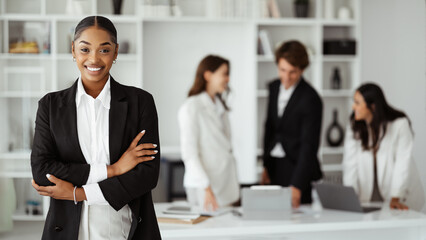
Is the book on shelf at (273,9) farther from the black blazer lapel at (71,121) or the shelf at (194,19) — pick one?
the black blazer lapel at (71,121)

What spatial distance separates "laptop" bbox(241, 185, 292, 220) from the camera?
112 inches

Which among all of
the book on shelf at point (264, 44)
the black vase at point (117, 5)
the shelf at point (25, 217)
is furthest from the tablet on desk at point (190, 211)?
the book on shelf at point (264, 44)

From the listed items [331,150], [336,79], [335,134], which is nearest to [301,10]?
[336,79]

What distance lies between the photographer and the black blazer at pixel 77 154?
164cm

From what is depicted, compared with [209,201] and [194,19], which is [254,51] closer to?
[194,19]

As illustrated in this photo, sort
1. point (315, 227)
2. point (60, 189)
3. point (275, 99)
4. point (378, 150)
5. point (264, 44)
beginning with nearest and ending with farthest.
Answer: point (60, 189) → point (315, 227) → point (378, 150) → point (275, 99) → point (264, 44)

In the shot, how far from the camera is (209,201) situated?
300 cm

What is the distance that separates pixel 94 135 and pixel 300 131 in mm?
2029

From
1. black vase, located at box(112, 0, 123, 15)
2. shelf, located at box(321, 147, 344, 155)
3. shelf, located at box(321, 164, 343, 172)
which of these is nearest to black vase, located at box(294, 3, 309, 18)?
shelf, located at box(321, 147, 344, 155)

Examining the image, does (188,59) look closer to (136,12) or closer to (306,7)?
(136,12)

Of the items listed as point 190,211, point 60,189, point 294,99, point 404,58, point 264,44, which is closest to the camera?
point 60,189

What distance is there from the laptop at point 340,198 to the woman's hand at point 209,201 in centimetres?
59

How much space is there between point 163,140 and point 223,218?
9.20 ft

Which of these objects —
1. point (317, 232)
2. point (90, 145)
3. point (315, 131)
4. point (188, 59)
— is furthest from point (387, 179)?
point (188, 59)
